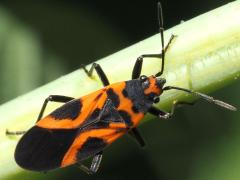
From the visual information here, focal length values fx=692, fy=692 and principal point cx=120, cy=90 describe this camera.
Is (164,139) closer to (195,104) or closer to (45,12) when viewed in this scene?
(195,104)

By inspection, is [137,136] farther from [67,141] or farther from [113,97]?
[67,141]

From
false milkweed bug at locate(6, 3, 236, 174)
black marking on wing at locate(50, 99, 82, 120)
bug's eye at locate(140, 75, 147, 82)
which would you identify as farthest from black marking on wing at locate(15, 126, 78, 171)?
bug's eye at locate(140, 75, 147, 82)

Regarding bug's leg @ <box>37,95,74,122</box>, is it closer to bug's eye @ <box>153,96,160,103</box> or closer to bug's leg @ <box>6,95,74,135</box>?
bug's leg @ <box>6,95,74,135</box>

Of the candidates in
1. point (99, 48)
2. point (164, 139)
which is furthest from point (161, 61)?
point (99, 48)

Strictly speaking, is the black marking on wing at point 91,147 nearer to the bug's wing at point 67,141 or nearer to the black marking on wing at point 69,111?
Answer: the bug's wing at point 67,141

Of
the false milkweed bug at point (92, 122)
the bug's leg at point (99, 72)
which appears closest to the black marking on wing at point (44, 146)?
the false milkweed bug at point (92, 122)

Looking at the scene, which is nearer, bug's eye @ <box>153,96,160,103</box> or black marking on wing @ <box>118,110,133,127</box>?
bug's eye @ <box>153,96,160,103</box>

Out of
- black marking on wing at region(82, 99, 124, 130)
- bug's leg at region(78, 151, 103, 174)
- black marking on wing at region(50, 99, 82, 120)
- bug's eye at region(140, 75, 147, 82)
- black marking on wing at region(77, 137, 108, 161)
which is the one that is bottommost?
bug's leg at region(78, 151, 103, 174)

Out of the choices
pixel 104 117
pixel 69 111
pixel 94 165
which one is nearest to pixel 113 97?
pixel 104 117
